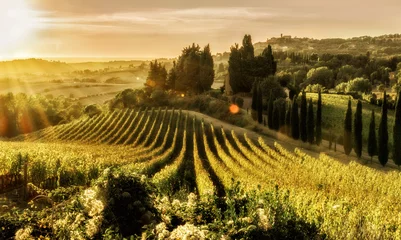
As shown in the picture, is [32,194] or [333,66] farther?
[333,66]

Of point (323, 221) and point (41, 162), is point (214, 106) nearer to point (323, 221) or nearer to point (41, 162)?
point (41, 162)

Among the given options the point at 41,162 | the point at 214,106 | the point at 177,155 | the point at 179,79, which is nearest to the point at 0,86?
the point at 179,79

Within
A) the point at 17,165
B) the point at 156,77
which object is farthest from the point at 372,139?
the point at 156,77

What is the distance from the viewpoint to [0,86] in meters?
199

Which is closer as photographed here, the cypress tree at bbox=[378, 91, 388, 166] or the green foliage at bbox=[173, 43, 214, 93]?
the cypress tree at bbox=[378, 91, 388, 166]

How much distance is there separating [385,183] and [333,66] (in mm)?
145923

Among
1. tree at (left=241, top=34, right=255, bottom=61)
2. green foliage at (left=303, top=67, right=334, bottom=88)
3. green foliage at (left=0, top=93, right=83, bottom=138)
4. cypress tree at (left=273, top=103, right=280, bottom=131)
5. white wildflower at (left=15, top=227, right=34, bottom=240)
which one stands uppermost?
tree at (left=241, top=34, right=255, bottom=61)

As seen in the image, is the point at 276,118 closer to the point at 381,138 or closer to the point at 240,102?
the point at 240,102

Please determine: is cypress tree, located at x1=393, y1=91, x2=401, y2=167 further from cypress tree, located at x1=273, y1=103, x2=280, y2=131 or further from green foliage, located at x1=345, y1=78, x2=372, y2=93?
green foliage, located at x1=345, y1=78, x2=372, y2=93

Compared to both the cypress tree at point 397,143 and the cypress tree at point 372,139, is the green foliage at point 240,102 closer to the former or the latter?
the cypress tree at point 372,139

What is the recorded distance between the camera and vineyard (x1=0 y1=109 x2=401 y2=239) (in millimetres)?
13113

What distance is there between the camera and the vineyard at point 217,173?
13.1 m

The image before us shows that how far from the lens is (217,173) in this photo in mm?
33750

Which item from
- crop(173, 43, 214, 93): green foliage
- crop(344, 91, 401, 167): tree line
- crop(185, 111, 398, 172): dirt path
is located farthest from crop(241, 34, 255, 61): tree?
crop(344, 91, 401, 167): tree line
